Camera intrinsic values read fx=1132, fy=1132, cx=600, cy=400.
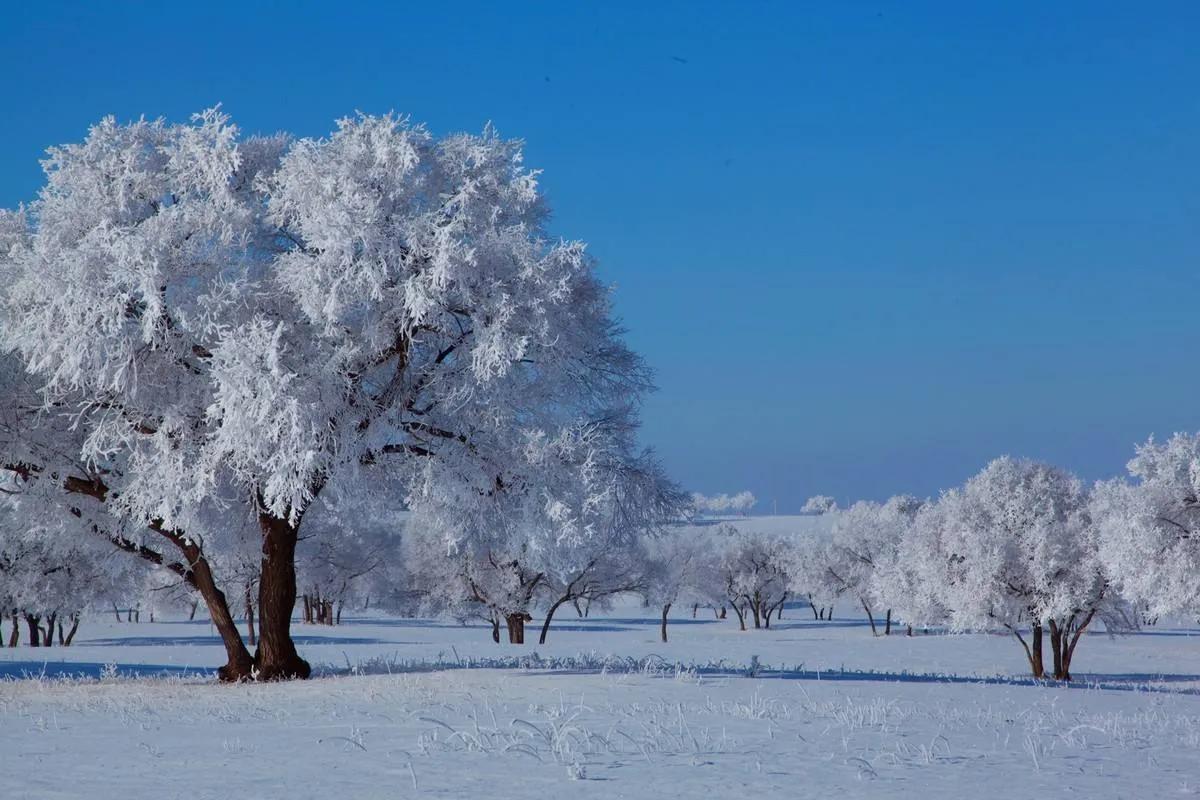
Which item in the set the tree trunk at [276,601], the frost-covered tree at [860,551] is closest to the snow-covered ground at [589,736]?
the tree trunk at [276,601]

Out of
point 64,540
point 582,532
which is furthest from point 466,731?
point 64,540

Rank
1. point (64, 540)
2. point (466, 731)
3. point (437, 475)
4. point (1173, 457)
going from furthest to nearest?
point (1173, 457) < point (64, 540) < point (437, 475) < point (466, 731)

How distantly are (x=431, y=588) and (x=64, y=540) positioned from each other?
58.1m

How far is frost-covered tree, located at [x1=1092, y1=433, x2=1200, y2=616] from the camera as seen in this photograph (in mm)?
38781

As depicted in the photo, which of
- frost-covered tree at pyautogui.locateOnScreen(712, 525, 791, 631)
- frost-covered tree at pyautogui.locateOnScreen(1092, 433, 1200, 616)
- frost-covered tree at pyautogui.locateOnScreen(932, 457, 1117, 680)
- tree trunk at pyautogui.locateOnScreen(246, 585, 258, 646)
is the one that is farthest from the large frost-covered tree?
frost-covered tree at pyautogui.locateOnScreen(712, 525, 791, 631)

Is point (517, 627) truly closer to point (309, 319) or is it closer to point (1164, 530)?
point (1164, 530)

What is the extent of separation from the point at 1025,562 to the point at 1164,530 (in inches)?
478

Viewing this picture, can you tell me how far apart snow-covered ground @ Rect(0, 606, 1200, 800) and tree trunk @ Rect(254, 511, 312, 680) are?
1.13 meters

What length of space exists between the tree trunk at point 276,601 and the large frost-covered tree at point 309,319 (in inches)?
42.9

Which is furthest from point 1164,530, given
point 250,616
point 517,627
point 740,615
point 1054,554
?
point 740,615

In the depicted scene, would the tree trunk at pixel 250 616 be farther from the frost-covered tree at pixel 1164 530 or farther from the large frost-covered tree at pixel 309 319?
the frost-covered tree at pixel 1164 530

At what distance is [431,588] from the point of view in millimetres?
82375

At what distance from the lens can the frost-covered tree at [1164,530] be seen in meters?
38.8

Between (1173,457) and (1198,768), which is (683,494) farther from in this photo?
(1173,457)
